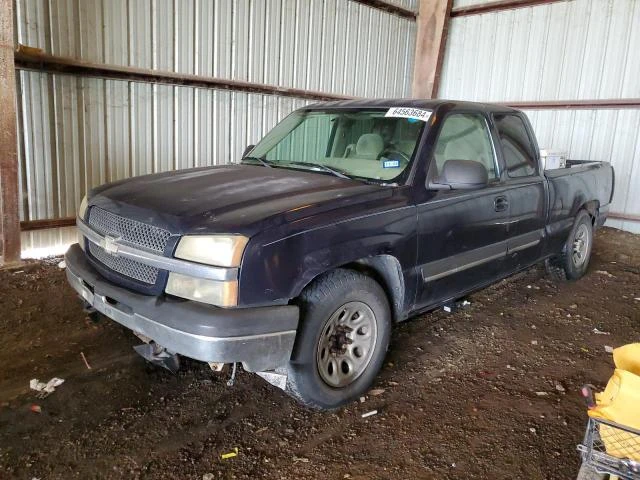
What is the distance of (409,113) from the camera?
360 cm

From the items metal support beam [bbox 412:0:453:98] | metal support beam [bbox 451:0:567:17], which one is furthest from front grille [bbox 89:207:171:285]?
metal support beam [bbox 451:0:567:17]

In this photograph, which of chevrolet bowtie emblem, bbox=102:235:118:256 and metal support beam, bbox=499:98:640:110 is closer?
chevrolet bowtie emblem, bbox=102:235:118:256

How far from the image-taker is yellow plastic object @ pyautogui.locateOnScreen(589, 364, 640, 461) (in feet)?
6.56

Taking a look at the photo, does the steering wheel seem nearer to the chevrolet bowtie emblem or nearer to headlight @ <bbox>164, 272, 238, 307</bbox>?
headlight @ <bbox>164, 272, 238, 307</bbox>

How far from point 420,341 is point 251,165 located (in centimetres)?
192

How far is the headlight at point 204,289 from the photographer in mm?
2371

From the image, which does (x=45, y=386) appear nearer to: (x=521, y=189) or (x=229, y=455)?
(x=229, y=455)

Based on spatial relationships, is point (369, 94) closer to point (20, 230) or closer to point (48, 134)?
point (48, 134)

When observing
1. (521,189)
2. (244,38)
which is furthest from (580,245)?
(244,38)

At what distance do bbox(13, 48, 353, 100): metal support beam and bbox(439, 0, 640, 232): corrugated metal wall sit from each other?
4.36m

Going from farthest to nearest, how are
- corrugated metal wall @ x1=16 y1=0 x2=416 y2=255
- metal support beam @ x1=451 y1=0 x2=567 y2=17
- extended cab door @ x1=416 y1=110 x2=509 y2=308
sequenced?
metal support beam @ x1=451 y1=0 x2=567 y2=17 < corrugated metal wall @ x1=16 y1=0 x2=416 y2=255 < extended cab door @ x1=416 y1=110 x2=509 y2=308

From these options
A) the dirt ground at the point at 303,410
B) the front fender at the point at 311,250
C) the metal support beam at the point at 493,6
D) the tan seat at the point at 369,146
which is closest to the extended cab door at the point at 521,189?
the dirt ground at the point at 303,410

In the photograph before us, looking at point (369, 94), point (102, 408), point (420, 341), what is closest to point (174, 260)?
point (102, 408)

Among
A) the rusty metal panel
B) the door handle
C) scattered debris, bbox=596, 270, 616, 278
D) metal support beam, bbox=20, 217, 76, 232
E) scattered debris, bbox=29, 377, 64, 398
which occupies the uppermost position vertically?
the rusty metal panel
